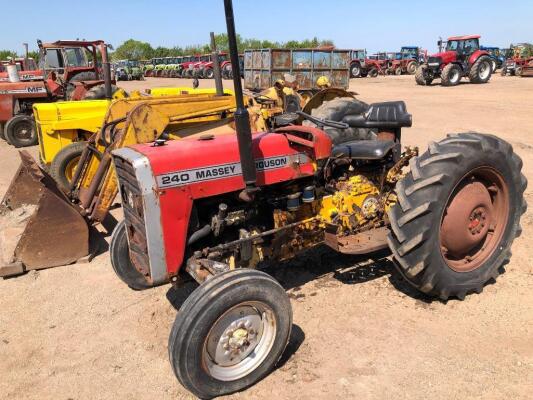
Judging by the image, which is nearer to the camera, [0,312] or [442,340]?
[442,340]

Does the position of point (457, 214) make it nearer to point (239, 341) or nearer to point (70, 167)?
point (239, 341)

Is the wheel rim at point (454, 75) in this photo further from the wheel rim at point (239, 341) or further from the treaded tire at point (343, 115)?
the wheel rim at point (239, 341)

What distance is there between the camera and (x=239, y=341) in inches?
105

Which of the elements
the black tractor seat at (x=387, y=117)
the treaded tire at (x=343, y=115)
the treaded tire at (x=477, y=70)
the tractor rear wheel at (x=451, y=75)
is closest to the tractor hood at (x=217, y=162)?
the black tractor seat at (x=387, y=117)

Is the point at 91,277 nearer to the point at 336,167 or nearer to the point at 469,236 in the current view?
the point at 336,167

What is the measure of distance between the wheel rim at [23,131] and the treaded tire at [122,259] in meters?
8.58

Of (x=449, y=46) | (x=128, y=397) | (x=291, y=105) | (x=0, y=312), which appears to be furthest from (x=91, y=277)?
(x=449, y=46)

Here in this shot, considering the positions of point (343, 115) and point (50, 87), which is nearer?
point (343, 115)

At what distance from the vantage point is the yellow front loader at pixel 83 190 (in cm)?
441

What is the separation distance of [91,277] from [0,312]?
31.4 inches

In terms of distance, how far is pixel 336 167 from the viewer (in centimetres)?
379

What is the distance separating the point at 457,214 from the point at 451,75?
1950 cm

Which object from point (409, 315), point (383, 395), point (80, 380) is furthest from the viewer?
point (409, 315)

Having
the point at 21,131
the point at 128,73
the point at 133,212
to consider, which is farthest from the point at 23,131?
the point at 128,73
